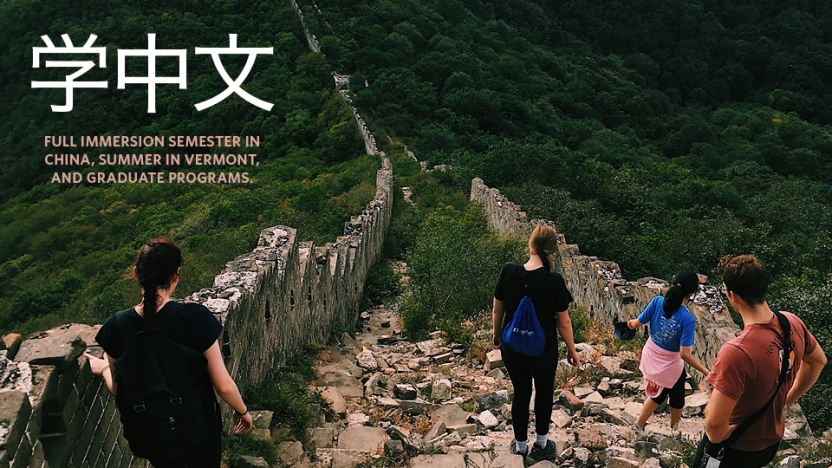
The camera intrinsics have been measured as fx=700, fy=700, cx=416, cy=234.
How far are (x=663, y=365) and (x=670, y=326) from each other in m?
0.36

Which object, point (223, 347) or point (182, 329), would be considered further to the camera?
point (223, 347)

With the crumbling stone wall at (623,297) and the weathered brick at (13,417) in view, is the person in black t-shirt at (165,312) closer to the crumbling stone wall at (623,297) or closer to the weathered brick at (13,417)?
the weathered brick at (13,417)

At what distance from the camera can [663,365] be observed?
5523 millimetres

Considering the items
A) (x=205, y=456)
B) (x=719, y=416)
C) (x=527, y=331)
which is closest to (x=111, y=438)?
(x=205, y=456)

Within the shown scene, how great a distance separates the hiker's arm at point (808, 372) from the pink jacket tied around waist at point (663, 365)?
1543 millimetres

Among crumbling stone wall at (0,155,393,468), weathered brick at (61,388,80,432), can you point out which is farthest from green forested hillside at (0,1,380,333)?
weathered brick at (61,388,80,432)

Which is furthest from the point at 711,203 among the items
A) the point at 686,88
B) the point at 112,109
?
the point at 686,88

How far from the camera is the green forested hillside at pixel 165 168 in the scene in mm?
21656

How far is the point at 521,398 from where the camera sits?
519 centimetres

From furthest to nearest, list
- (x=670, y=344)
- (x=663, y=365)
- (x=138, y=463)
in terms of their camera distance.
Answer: (x=663, y=365) < (x=670, y=344) < (x=138, y=463)

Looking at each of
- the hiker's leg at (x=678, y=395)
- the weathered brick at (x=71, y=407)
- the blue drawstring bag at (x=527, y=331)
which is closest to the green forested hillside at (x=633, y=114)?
the hiker's leg at (x=678, y=395)

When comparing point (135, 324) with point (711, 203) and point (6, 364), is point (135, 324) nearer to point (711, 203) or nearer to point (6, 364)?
point (6, 364)

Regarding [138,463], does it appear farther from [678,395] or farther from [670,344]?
[678,395]

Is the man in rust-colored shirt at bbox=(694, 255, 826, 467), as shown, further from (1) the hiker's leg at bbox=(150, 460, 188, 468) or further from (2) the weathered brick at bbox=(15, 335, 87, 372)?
(2) the weathered brick at bbox=(15, 335, 87, 372)
